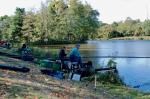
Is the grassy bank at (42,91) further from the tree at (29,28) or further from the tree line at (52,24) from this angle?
the tree at (29,28)

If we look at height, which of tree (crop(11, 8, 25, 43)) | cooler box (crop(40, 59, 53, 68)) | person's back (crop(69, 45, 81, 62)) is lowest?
cooler box (crop(40, 59, 53, 68))

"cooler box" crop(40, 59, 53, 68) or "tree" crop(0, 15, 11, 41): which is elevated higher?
"tree" crop(0, 15, 11, 41)

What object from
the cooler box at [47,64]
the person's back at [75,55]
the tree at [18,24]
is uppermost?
the tree at [18,24]

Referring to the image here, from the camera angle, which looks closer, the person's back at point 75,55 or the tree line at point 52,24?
the person's back at point 75,55

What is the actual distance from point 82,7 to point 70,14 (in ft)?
25.1

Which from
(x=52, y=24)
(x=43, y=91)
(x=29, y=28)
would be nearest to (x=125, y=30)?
(x=52, y=24)

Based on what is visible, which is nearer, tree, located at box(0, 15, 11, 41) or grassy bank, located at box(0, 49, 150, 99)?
grassy bank, located at box(0, 49, 150, 99)

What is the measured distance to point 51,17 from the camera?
285ft

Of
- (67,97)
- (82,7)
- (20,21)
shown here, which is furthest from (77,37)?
(67,97)

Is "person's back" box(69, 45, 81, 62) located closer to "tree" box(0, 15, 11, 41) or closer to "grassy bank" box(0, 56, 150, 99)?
"grassy bank" box(0, 56, 150, 99)

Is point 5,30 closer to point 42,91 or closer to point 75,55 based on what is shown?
point 75,55

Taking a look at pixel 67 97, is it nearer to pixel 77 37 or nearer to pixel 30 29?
pixel 30 29

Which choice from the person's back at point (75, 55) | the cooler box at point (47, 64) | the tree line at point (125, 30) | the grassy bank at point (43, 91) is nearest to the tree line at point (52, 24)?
the tree line at point (125, 30)

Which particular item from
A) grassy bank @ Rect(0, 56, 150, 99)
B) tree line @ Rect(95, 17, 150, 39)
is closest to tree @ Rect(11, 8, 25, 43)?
tree line @ Rect(95, 17, 150, 39)
